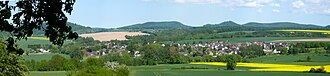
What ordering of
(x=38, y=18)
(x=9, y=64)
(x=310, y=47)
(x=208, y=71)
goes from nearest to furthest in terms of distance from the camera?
1. (x=38, y=18)
2. (x=9, y=64)
3. (x=208, y=71)
4. (x=310, y=47)

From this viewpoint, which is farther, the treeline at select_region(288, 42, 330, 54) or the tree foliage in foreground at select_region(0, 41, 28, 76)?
the treeline at select_region(288, 42, 330, 54)

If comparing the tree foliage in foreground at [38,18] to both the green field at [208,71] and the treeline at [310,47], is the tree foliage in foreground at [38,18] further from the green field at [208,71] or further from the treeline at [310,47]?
the treeline at [310,47]

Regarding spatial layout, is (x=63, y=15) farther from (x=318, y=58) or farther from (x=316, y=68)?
(x=318, y=58)

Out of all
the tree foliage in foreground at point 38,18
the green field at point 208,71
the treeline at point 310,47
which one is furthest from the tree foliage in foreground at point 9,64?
the treeline at point 310,47

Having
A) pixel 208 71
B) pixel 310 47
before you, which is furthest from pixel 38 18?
pixel 310 47

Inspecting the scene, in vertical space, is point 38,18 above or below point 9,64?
above

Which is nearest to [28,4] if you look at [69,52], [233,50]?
[69,52]

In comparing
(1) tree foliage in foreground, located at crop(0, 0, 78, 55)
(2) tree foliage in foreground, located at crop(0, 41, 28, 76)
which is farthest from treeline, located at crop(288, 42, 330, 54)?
(1) tree foliage in foreground, located at crop(0, 0, 78, 55)

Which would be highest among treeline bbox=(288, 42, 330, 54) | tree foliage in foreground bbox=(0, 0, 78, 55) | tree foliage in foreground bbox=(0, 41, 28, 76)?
tree foliage in foreground bbox=(0, 0, 78, 55)

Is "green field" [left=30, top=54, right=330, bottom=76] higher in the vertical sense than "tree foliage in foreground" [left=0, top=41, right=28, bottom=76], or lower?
lower

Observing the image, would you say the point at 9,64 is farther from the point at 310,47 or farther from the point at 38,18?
the point at 310,47

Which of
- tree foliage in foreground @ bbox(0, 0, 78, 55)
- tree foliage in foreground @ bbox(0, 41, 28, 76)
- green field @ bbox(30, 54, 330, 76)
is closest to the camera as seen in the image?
tree foliage in foreground @ bbox(0, 0, 78, 55)

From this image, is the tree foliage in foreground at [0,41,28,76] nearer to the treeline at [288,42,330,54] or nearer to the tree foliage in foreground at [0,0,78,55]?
the tree foliage in foreground at [0,0,78,55]
